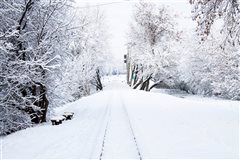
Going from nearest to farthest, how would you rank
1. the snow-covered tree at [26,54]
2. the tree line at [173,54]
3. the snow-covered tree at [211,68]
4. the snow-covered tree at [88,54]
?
the snow-covered tree at [26,54]
the snow-covered tree at [211,68]
the tree line at [173,54]
the snow-covered tree at [88,54]

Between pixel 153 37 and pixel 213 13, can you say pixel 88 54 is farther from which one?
pixel 213 13

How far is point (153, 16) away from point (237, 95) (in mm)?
15196

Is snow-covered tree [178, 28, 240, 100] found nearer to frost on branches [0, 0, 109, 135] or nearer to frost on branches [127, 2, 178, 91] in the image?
frost on branches [127, 2, 178, 91]

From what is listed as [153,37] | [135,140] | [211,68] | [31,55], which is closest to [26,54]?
[31,55]

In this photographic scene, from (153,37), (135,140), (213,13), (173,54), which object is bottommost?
(135,140)

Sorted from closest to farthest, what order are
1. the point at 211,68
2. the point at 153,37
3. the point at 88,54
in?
1. the point at 153,37
2. the point at 211,68
3. the point at 88,54

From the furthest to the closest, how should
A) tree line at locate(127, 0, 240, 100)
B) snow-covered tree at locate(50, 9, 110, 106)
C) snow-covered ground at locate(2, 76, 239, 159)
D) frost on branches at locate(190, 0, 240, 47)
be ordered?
snow-covered tree at locate(50, 9, 110, 106)
tree line at locate(127, 0, 240, 100)
frost on branches at locate(190, 0, 240, 47)
snow-covered ground at locate(2, 76, 239, 159)

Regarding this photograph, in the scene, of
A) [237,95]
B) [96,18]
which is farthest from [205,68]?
[96,18]

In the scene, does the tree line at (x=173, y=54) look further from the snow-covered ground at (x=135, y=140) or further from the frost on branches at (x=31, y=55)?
the snow-covered ground at (x=135, y=140)

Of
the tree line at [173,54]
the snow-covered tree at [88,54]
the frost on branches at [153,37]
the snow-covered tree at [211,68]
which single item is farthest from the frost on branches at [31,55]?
the frost on branches at [153,37]

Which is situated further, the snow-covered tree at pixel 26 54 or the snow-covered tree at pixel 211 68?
the snow-covered tree at pixel 211 68

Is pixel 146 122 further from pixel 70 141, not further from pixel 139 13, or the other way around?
pixel 139 13

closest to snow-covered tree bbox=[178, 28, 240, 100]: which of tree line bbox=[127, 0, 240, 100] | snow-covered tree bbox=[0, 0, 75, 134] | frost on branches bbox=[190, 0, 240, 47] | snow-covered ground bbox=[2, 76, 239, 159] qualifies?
tree line bbox=[127, 0, 240, 100]

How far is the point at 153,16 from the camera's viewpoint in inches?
1630
